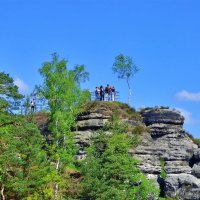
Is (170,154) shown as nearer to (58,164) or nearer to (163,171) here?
(163,171)

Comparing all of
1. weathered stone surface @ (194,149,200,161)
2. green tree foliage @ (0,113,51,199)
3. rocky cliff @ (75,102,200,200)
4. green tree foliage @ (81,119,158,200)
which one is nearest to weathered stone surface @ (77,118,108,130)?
rocky cliff @ (75,102,200,200)

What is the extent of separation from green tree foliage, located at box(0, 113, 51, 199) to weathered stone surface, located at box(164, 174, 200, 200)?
631 inches

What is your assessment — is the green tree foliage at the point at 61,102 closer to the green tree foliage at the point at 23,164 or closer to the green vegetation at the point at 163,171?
the green tree foliage at the point at 23,164

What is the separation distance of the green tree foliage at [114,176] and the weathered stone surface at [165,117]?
1530 centimetres

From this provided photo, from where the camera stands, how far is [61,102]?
63156mm

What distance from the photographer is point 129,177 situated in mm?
52781

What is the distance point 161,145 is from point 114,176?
54.9 feet

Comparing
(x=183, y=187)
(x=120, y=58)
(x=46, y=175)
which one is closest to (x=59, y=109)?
(x=46, y=175)

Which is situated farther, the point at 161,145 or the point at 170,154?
the point at 161,145

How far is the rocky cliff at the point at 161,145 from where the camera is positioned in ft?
201

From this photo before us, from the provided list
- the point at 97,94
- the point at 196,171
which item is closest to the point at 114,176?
the point at 196,171

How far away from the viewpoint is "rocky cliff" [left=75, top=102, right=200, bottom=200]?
61334mm

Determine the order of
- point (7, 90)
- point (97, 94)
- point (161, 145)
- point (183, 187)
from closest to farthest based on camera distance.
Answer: point (7, 90) < point (183, 187) < point (161, 145) < point (97, 94)

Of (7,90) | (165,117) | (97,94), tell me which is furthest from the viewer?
(97,94)
